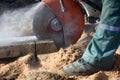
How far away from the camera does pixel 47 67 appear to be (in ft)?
13.1

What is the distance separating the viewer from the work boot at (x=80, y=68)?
3799mm

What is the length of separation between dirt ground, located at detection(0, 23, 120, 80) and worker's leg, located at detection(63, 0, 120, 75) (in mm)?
87

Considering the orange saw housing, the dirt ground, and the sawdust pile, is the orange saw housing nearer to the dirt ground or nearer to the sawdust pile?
the dirt ground

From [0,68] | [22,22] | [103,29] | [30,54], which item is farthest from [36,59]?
[22,22]

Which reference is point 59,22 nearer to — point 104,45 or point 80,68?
point 80,68

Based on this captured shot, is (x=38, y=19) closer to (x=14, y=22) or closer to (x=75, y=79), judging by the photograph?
(x=14, y=22)

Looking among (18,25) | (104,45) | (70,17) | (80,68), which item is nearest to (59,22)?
(70,17)

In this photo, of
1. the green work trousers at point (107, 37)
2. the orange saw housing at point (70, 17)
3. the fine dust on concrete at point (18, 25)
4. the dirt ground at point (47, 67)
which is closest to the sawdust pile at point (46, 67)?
the dirt ground at point (47, 67)

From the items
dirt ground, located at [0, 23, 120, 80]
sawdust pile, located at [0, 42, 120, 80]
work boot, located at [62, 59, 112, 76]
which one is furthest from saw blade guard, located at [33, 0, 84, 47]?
work boot, located at [62, 59, 112, 76]

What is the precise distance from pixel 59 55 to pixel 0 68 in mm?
690

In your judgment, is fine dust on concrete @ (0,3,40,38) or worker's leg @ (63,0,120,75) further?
fine dust on concrete @ (0,3,40,38)

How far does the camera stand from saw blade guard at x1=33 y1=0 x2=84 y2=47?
186 inches

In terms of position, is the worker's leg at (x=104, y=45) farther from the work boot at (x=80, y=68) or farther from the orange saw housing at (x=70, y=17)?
the orange saw housing at (x=70, y=17)

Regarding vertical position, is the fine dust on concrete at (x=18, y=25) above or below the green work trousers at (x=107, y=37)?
below
